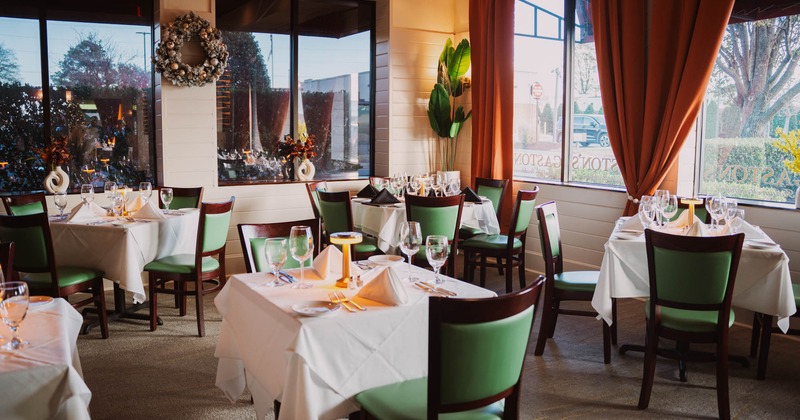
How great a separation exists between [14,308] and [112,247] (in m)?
2.82

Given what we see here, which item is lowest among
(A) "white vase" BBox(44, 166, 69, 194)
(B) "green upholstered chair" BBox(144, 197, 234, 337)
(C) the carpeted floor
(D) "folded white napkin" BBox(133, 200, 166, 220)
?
(C) the carpeted floor

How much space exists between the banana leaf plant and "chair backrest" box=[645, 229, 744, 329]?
455cm

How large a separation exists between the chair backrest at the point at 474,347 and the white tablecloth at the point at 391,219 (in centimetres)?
332

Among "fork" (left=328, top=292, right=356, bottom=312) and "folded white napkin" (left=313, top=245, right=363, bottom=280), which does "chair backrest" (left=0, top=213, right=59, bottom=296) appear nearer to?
"folded white napkin" (left=313, top=245, right=363, bottom=280)

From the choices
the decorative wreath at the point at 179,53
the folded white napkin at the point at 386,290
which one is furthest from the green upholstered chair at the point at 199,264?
the folded white napkin at the point at 386,290

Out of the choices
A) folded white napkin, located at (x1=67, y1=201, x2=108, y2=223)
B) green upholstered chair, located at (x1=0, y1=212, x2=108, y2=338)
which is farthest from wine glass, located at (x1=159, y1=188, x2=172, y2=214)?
green upholstered chair, located at (x1=0, y1=212, x2=108, y2=338)

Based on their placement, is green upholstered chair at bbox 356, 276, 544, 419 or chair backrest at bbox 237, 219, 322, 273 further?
chair backrest at bbox 237, 219, 322, 273

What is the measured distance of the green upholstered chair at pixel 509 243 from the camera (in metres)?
5.84

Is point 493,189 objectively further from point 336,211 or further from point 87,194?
point 87,194

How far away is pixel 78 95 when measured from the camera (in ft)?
21.8

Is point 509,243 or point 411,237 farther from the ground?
point 411,237

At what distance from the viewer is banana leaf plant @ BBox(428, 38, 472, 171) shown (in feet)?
25.7

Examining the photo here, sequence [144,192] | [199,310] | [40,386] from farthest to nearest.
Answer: [144,192]
[199,310]
[40,386]

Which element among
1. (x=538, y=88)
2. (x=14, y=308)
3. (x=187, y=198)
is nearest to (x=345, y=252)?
(x=14, y=308)
